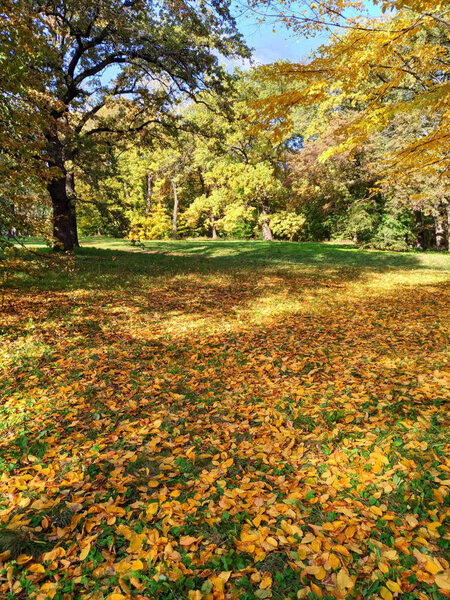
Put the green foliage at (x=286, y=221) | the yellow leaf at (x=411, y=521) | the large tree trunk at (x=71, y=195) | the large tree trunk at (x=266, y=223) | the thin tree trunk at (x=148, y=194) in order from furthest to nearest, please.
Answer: the thin tree trunk at (x=148, y=194) < the large tree trunk at (x=266, y=223) < the green foliage at (x=286, y=221) < the large tree trunk at (x=71, y=195) < the yellow leaf at (x=411, y=521)

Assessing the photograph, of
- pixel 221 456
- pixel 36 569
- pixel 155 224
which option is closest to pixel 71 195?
pixel 221 456

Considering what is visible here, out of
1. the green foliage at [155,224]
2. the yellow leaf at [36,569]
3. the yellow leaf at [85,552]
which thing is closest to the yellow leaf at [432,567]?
the yellow leaf at [85,552]

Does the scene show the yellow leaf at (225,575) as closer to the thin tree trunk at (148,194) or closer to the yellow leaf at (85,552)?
the yellow leaf at (85,552)

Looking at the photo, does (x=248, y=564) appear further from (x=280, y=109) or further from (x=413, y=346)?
(x=280, y=109)

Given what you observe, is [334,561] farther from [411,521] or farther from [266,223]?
[266,223]

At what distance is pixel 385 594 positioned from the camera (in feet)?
6.42

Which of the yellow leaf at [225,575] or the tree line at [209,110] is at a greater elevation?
the tree line at [209,110]

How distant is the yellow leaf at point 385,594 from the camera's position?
1.94 meters

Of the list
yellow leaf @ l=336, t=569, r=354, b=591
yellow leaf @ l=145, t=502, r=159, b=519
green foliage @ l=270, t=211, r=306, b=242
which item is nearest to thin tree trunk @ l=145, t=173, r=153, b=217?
green foliage @ l=270, t=211, r=306, b=242

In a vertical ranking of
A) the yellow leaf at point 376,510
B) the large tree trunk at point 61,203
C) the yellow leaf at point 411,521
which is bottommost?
the yellow leaf at point 376,510

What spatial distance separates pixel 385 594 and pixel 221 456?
174 centimetres

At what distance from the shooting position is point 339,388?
14.8 ft

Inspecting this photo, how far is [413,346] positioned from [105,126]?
14.0 meters

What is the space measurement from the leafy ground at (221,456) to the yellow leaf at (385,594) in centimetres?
1
